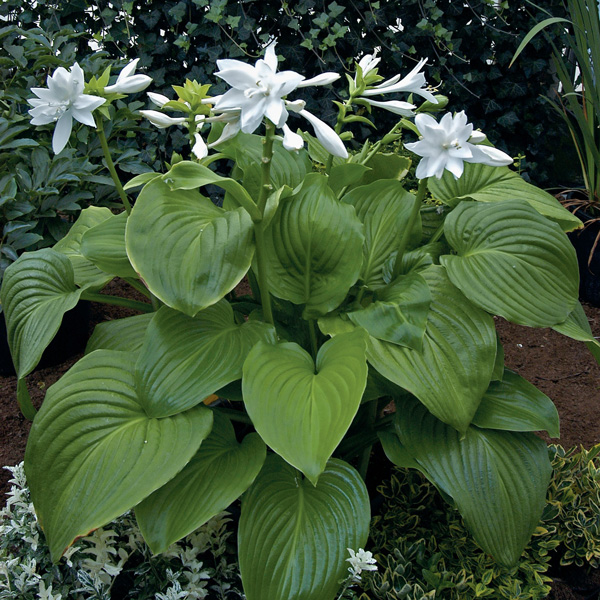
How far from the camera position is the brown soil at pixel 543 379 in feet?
6.73

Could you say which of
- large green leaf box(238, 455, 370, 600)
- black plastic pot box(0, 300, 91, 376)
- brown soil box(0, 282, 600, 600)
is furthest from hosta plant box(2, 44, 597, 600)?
black plastic pot box(0, 300, 91, 376)

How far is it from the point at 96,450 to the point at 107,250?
0.48m

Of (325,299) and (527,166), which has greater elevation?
(325,299)

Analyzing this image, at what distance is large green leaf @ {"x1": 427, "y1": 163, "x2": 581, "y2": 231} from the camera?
4.96ft

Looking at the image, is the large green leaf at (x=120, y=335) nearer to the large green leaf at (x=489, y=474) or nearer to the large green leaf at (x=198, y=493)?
the large green leaf at (x=198, y=493)

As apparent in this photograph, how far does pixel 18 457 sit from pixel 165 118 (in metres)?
1.33

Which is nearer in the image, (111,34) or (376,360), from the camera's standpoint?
(376,360)

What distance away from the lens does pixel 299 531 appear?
113 cm

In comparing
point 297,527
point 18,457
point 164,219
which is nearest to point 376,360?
point 297,527

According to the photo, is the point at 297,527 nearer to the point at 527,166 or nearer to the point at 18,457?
the point at 18,457

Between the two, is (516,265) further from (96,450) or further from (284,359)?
(96,450)

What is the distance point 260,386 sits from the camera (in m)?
1.09

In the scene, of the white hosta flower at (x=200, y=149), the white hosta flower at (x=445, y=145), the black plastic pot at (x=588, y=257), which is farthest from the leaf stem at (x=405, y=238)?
the black plastic pot at (x=588, y=257)

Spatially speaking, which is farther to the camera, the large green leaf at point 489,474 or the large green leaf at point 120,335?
the large green leaf at point 120,335
